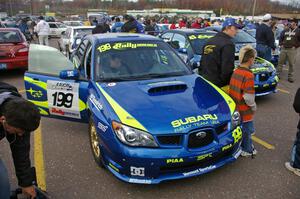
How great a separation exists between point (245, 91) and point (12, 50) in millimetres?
7617

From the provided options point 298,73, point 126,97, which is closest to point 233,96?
point 126,97

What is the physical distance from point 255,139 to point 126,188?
236 centimetres

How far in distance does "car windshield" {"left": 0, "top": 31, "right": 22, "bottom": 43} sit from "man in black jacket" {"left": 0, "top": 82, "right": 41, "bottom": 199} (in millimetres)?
8215

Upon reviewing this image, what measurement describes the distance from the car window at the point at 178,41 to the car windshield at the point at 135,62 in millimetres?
3076

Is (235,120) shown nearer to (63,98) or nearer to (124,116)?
(124,116)

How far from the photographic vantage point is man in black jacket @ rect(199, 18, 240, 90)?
4.20 m

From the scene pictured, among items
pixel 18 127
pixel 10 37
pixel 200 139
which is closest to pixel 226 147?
pixel 200 139

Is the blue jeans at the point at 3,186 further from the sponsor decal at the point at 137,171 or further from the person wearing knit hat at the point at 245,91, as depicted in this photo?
the person wearing knit hat at the point at 245,91

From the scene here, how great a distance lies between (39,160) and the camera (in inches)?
156

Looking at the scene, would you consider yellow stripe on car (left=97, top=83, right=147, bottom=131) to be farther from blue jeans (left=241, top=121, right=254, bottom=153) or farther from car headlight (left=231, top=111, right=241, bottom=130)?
blue jeans (left=241, top=121, right=254, bottom=153)

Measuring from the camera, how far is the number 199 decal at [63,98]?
4.23m

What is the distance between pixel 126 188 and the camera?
3271mm

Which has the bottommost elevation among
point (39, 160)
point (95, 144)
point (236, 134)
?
point (39, 160)

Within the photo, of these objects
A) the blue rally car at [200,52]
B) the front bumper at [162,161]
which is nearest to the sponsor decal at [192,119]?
the front bumper at [162,161]
